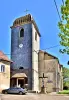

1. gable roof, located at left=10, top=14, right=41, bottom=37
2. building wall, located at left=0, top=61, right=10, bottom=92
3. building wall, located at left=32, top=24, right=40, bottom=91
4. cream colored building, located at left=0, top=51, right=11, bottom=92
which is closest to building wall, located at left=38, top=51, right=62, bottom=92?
building wall, located at left=32, top=24, right=40, bottom=91

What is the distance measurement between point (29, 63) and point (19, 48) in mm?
4524

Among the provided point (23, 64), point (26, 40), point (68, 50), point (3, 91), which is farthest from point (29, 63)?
point (68, 50)

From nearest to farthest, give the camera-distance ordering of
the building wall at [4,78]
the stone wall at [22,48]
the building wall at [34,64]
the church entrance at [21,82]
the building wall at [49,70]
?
the building wall at [4,78], the building wall at [34,64], the church entrance at [21,82], the stone wall at [22,48], the building wall at [49,70]

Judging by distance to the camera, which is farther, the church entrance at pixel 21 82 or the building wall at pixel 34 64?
the church entrance at pixel 21 82

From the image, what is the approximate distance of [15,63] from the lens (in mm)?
56875

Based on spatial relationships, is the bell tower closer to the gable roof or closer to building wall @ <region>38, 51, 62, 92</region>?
the gable roof

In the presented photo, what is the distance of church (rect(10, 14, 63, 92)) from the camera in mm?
54625

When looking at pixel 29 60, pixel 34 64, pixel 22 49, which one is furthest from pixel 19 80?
pixel 22 49

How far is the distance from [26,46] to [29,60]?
11.0 ft

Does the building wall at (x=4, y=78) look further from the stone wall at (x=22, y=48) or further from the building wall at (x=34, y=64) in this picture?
the stone wall at (x=22, y=48)

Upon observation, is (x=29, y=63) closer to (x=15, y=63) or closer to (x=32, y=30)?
(x=15, y=63)

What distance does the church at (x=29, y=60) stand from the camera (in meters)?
54.6

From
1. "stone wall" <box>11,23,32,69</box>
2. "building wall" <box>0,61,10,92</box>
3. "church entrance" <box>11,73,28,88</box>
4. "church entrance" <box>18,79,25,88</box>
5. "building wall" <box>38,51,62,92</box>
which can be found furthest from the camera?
"building wall" <box>38,51,62,92</box>

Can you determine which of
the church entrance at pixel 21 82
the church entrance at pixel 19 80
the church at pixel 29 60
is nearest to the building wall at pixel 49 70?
the church at pixel 29 60
